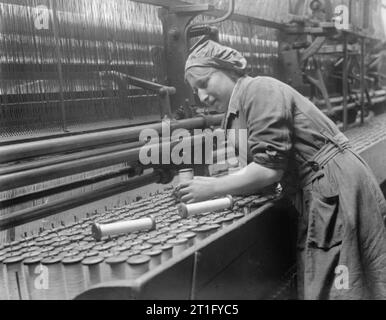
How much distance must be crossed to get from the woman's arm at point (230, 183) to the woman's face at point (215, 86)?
0.31 meters

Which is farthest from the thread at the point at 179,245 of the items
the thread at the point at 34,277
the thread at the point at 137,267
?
the thread at the point at 34,277

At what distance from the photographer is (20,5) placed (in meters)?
Result: 2.07

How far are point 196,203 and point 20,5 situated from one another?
47.5 inches

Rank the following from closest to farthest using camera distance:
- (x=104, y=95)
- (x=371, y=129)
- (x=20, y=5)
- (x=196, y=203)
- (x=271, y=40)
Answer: (x=196, y=203), (x=20, y=5), (x=104, y=95), (x=271, y=40), (x=371, y=129)

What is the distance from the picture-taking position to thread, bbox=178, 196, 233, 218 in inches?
65.8

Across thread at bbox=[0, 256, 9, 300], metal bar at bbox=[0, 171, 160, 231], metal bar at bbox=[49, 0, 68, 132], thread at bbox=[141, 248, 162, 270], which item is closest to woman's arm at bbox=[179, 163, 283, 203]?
thread at bbox=[141, 248, 162, 270]

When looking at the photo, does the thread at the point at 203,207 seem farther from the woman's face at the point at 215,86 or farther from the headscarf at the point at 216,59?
the headscarf at the point at 216,59

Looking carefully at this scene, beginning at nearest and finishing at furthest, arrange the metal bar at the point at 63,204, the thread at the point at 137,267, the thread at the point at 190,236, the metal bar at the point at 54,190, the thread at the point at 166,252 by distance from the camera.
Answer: the thread at the point at 137,267
the thread at the point at 166,252
the thread at the point at 190,236
the metal bar at the point at 63,204
the metal bar at the point at 54,190

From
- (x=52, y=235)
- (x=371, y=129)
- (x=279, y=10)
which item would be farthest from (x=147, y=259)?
(x=371, y=129)

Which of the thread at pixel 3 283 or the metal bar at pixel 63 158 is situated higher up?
the metal bar at pixel 63 158

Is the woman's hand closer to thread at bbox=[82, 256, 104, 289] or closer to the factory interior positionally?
the factory interior

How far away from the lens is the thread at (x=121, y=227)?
146cm

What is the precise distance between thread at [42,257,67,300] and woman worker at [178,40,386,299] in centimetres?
56
